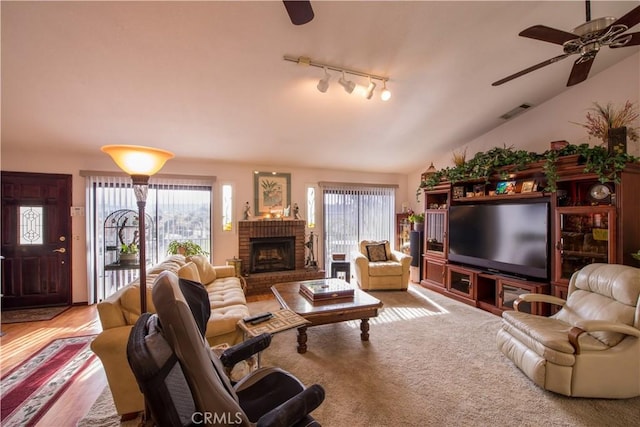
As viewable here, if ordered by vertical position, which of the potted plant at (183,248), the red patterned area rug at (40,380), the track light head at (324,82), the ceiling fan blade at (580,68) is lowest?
the red patterned area rug at (40,380)

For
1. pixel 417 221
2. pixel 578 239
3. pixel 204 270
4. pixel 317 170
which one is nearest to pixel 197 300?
pixel 204 270

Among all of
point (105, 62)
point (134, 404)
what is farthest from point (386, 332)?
point (105, 62)

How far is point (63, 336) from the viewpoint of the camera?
9.86 feet

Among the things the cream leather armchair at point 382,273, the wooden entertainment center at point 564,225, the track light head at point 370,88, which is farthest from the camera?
the cream leather armchair at point 382,273

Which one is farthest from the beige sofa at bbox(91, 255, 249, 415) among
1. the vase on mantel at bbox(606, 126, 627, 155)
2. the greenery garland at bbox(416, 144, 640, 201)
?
the vase on mantel at bbox(606, 126, 627, 155)

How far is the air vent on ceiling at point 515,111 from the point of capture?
383 cm

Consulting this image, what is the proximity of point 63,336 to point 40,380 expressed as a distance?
3.16 ft

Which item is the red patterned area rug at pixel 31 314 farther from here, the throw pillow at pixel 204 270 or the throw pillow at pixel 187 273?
the throw pillow at pixel 187 273

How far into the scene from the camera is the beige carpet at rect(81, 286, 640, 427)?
71.3 inches

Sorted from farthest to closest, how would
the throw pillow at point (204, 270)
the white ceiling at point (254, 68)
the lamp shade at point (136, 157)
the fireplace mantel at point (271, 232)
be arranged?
the fireplace mantel at point (271, 232)
the throw pillow at point (204, 270)
the white ceiling at point (254, 68)
the lamp shade at point (136, 157)

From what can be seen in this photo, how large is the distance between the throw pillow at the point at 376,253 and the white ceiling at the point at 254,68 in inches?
80.4

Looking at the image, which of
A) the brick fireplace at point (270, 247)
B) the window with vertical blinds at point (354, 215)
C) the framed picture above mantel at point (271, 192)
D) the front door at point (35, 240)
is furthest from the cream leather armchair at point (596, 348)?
the front door at point (35, 240)

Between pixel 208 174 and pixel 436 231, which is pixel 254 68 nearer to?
pixel 208 174

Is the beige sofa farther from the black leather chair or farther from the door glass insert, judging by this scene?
the door glass insert
